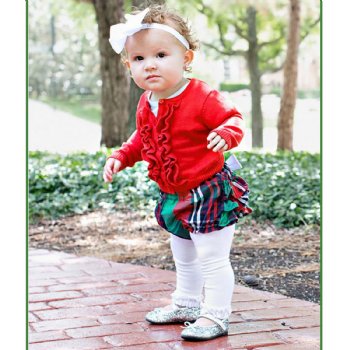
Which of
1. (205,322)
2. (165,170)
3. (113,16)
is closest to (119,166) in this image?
(165,170)

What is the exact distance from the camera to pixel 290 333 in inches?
104

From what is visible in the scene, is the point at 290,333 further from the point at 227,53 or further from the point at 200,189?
the point at 227,53

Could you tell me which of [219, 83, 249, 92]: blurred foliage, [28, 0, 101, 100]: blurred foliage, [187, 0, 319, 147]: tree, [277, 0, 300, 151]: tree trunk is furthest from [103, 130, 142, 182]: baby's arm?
[28, 0, 101, 100]: blurred foliage

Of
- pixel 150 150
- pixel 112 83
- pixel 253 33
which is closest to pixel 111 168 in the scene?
pixel 150 150

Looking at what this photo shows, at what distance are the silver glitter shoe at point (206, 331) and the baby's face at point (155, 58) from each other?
0.87 meters

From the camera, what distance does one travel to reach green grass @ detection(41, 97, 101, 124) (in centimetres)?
1412

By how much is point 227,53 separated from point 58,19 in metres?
4.11

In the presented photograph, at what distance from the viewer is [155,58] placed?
249 cm

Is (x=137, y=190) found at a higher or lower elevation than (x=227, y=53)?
lower

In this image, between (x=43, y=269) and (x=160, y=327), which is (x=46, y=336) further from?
(x=43, y=269)

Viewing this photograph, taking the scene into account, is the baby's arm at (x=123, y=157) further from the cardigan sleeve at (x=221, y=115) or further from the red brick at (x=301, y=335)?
the red brick at (x=301, y=335)

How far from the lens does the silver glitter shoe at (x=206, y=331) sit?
255 cm

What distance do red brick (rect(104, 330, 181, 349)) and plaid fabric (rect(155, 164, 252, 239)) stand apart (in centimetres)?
38

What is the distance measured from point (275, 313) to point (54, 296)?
100 cm
